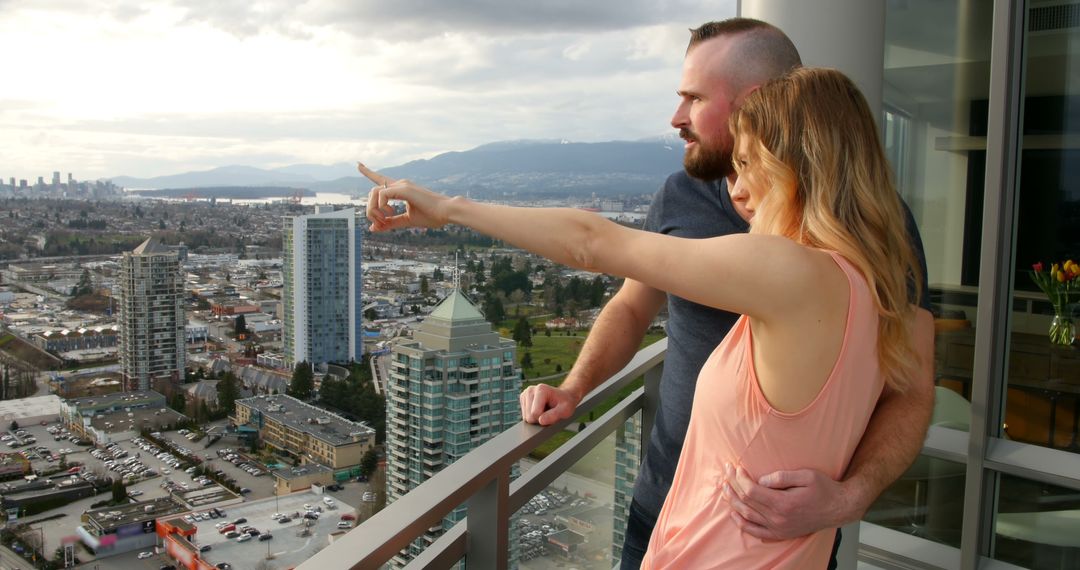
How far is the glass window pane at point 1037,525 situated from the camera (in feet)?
8.65

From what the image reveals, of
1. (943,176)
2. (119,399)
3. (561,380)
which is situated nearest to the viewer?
(561,380)

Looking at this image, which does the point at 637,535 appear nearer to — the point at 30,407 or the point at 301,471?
the point at 301,471

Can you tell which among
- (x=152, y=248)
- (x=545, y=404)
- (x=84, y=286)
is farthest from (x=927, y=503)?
(x=152, y=248)

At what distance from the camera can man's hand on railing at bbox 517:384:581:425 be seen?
1.49 meters

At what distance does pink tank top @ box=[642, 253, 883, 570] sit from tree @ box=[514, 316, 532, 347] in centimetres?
334

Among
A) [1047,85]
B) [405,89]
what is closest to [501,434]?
[1047,85]

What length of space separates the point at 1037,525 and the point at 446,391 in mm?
2199

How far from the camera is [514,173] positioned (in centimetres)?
476

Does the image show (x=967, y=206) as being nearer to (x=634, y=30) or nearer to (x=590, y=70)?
(x=634, y=30)

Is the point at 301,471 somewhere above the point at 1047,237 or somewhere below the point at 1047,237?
below

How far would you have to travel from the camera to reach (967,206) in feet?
9.17

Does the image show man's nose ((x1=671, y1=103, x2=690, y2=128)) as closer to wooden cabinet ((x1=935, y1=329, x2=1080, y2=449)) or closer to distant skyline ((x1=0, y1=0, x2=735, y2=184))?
wooden cabinet ((x1=935, y1=329, x2=1080, y2=449))

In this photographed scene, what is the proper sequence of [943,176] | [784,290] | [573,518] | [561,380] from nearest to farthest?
[784,290] < [561,380] < [573,518] < [943,176]

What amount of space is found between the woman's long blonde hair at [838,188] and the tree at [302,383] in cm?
447
